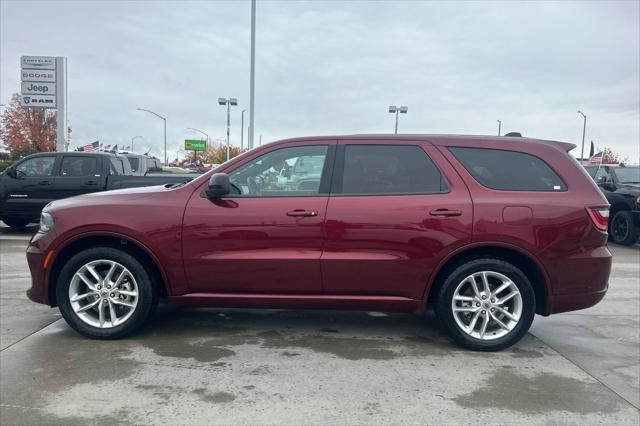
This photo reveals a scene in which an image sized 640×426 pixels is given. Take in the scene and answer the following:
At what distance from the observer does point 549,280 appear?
13.8 feet

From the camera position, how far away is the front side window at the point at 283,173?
4.36m

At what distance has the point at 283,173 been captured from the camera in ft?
14.6

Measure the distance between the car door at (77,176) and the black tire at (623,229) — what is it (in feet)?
37.3

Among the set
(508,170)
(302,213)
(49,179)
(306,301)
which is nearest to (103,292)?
(306,301)

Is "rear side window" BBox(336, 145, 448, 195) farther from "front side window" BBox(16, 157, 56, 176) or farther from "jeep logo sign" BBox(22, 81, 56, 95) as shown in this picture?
"jeep logo sign" BBox(22, 81, 56, 95)

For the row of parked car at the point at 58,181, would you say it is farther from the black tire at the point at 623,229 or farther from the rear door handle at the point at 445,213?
the rear door handle at the point at 445,213

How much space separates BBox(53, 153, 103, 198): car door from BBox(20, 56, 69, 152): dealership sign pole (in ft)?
43.5

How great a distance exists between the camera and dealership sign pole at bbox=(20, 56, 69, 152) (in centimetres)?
2262

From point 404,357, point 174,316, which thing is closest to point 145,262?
point 174,316

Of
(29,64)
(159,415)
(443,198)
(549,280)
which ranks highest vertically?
(29,64)

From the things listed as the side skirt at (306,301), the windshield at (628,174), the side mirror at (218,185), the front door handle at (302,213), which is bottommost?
the side skirt at (306,301)

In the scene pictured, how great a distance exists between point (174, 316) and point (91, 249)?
1191 mm

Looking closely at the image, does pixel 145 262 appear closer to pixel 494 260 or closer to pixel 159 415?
pixel 159 415

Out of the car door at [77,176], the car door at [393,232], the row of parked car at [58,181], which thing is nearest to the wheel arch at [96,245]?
the car door at [393,232]
